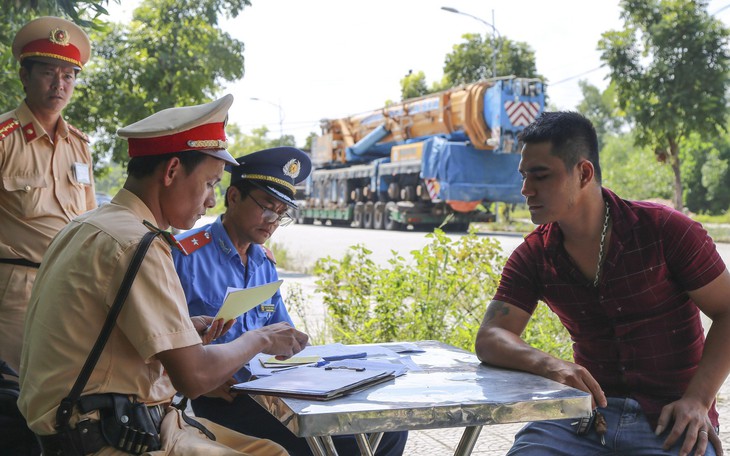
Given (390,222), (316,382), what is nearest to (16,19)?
(316,382)

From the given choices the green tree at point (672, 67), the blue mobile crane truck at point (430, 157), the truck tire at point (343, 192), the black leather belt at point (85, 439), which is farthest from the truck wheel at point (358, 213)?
the black leather belt at point (85, 439)

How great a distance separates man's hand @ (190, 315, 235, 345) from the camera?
251cm

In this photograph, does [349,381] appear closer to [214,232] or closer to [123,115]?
[214,232]

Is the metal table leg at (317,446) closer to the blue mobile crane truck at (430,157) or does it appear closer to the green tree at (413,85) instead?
the blue mobile crane truck at (430,157)

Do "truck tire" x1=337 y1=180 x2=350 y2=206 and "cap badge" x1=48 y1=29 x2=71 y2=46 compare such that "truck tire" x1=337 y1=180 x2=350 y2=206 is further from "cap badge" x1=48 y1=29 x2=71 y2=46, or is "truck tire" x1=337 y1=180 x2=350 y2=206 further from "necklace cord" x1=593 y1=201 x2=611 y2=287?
"necklace cord" x1=593 y1=201 x2=611 y2=287

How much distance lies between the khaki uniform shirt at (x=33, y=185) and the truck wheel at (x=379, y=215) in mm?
22472

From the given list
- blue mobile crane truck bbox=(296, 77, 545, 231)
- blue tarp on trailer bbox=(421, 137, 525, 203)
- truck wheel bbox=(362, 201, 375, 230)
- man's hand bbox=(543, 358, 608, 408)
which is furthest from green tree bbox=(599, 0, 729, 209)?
man's hand bbox=(543, 358, 608, 408)

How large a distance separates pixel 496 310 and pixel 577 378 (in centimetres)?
59

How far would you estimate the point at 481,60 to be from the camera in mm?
32938

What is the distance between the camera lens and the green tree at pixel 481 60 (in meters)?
32.1

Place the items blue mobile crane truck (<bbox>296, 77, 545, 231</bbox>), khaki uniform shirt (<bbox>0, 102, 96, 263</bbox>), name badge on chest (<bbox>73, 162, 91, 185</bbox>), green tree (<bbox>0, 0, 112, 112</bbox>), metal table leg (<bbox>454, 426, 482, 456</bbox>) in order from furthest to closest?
blue mobile crane truck (<bbox>296, 77, 545, 231</bbox>), green tree (<bbox>0, 0, 112, 112</bbox>), name badge on chest (<bbox>73, 162, 91, 185</bbox>), khaki uniform shirt (<bbox>0, 102, 96, 263</bbox>), metal table leg (<bbox>454, 426, 482, 456</bbox>)

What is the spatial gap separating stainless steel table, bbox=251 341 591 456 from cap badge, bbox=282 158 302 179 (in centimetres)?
127

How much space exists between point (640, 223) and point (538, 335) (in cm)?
282

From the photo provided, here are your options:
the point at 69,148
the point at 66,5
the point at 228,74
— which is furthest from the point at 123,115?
the point at 69,148
